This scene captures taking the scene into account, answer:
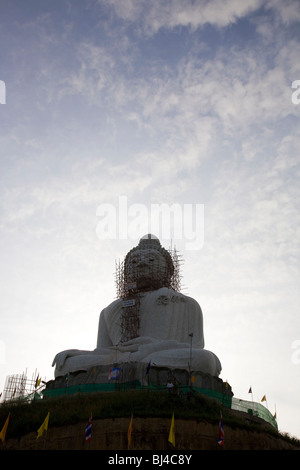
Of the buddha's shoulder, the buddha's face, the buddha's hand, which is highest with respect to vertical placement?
the buddha's face

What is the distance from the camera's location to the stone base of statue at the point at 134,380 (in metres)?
18.0

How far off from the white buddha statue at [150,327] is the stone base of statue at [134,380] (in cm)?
35

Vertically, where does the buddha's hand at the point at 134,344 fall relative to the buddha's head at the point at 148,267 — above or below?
below

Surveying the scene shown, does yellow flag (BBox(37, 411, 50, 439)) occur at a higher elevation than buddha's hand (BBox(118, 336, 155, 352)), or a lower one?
lower

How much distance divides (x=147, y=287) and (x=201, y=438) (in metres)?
13.5

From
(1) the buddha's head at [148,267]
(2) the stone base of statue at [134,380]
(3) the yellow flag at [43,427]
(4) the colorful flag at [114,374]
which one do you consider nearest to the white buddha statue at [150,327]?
(1) the buddha's head at [148,267]

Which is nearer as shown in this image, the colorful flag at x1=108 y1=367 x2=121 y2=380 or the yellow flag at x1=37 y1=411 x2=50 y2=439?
the yellow flag at x1=37 y1=411 x2=50 y2=439

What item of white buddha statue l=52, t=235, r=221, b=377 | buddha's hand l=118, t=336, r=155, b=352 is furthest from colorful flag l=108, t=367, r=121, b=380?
buddha's hand l=118, t=336, r=155, b=352

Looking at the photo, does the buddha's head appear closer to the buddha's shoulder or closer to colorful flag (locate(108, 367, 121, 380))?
the buddha's shoulder

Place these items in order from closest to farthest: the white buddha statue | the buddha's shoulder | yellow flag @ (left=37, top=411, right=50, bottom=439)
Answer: yellow flag @ (left=37, top=411, right=50, bottom=439), the white buddha statue, the buddha's shoulder

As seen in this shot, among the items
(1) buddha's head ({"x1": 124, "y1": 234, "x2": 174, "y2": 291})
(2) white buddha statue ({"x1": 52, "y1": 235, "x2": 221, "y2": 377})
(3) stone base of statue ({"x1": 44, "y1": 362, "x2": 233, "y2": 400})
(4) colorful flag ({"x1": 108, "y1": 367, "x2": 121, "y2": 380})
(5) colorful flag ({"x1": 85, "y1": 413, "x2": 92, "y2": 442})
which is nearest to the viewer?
(5) colorful flag ({"x1": 85, "y1": 413, "x2": 92, "y2": 442})

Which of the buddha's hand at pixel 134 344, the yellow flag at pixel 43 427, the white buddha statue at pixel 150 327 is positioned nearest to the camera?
the yellow flag at pixel 43 427

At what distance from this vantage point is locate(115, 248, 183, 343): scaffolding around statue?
24.6 m

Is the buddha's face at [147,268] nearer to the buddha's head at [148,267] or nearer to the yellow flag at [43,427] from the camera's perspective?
the buddha's head at [148,267]
